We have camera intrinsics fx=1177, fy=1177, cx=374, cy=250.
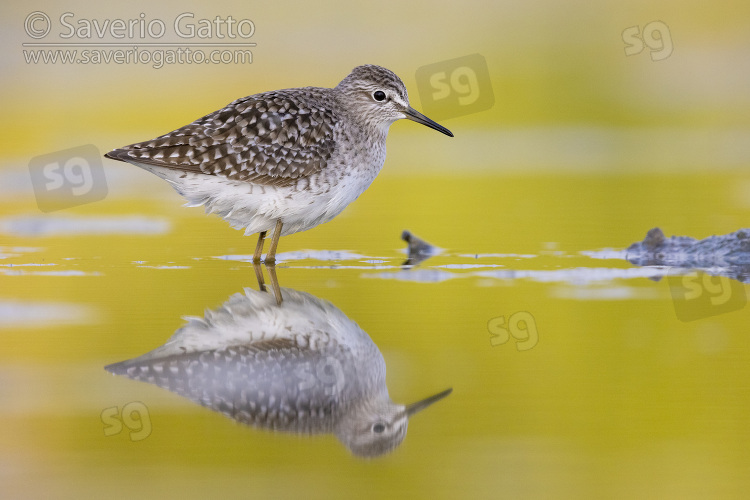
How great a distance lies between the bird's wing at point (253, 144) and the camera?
9.73 metres

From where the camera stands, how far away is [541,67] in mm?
24484

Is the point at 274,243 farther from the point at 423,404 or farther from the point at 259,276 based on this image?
the point at 423,404

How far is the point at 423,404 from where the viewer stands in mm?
6141

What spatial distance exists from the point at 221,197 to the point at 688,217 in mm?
5356

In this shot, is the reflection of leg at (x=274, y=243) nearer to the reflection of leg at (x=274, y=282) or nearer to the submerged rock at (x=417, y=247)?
the reflection of leg at (x=274, y=282)

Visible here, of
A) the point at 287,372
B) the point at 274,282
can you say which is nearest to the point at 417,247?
the point at 274,282

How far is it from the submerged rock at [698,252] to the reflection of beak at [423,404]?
13.3ft

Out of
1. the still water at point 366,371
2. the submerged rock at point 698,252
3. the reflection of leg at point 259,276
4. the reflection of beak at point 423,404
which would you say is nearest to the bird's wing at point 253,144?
the reflection of leg at point 259,276

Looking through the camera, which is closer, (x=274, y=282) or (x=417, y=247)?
(x=274, y=282)

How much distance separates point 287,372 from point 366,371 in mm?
448

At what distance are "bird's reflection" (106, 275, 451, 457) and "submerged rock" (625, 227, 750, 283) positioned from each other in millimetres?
3443

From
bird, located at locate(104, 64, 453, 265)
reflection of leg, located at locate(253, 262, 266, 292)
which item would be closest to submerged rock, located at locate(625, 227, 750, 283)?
bird, located at locate(104, 64, 453, 265)

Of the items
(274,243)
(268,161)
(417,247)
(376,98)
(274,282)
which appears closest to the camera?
(274,282)

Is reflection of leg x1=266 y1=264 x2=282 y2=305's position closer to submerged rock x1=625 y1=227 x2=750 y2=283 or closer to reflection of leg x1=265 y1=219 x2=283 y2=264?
reflection of leg x1=265 y1=219 x2=283 y2=264
